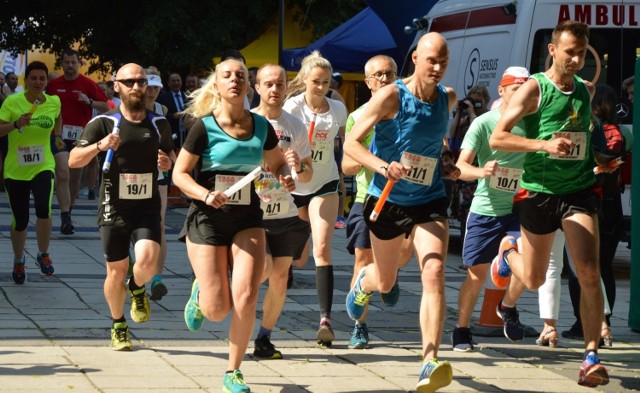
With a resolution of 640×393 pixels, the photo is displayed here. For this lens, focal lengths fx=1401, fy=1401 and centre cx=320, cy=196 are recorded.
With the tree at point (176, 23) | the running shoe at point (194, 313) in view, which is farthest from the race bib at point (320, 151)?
the tree at point (176, 23)

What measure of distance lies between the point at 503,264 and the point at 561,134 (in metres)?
1.51

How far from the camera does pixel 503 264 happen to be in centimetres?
894

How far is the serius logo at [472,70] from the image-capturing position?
14.0 m

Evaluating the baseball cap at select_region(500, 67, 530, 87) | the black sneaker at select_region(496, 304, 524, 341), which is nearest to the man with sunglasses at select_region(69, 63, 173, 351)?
the baseball cap at select_region(500, 67, 530, 87)

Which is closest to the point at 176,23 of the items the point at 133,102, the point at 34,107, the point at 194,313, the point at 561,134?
the point at 34,107

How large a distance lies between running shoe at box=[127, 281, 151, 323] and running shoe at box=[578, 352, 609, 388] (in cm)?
273

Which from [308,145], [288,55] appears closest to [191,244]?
[308,145]

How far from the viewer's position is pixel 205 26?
29516mm

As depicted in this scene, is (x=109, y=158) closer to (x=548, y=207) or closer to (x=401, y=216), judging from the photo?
(x=401, y=216)

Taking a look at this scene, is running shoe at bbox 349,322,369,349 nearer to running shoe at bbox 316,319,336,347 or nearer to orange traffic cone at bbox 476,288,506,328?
running shoe at bbox 316,319,336,347

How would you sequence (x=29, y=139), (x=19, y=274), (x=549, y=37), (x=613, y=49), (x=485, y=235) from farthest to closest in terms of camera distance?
(x=613, y=49) → (x=549, y=37) → (x=29, y=139) → (x=19, y=274) → (x=485, y=235)

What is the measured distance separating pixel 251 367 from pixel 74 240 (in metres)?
7.53

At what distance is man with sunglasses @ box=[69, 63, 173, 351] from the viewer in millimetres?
8531

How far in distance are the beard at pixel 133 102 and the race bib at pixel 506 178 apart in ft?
7.46
